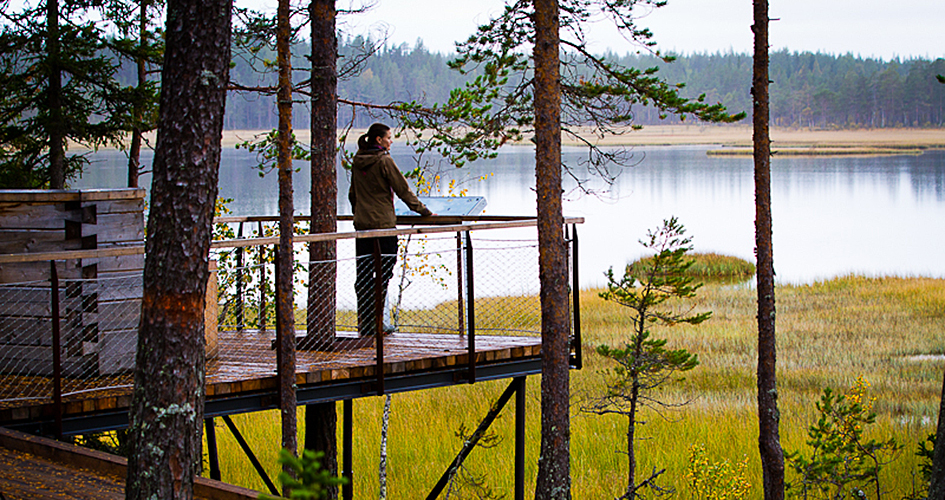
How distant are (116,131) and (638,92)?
5.27 m

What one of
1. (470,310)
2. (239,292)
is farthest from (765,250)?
(239,292)

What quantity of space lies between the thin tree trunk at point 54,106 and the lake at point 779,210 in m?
5.92

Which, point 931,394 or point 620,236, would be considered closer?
point 931,394

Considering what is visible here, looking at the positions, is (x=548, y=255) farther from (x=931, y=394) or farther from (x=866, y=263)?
(x=866, y=263)

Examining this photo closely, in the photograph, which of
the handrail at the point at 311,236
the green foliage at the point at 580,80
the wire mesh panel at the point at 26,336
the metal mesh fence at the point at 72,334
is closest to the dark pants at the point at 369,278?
the handrail at the point at 311,236

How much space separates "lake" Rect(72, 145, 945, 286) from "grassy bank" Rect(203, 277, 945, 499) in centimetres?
344

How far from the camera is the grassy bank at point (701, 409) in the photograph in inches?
382

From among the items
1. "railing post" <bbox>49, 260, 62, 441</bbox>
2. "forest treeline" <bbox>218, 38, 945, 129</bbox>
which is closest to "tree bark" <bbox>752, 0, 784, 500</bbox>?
"railing post" <bbox>49, 260, 62, 441</bbox>

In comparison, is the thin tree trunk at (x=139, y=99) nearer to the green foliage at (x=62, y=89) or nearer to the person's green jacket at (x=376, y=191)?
the green foliage at (x=62, y=89)

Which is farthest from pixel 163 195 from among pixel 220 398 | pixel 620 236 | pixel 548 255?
pixel 620 236

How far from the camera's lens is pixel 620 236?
3691 cm

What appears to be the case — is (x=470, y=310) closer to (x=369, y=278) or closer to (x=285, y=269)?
(x=369, y=278)

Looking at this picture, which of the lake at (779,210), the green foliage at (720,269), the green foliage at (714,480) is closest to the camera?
the green foliage at (714,480)

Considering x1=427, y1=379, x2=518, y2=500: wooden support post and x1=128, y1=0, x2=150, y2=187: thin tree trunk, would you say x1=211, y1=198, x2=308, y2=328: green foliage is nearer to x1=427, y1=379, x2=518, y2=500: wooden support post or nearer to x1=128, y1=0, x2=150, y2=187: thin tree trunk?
x1=128, y1=0, x2=150, y2=187: thin tree trunk
